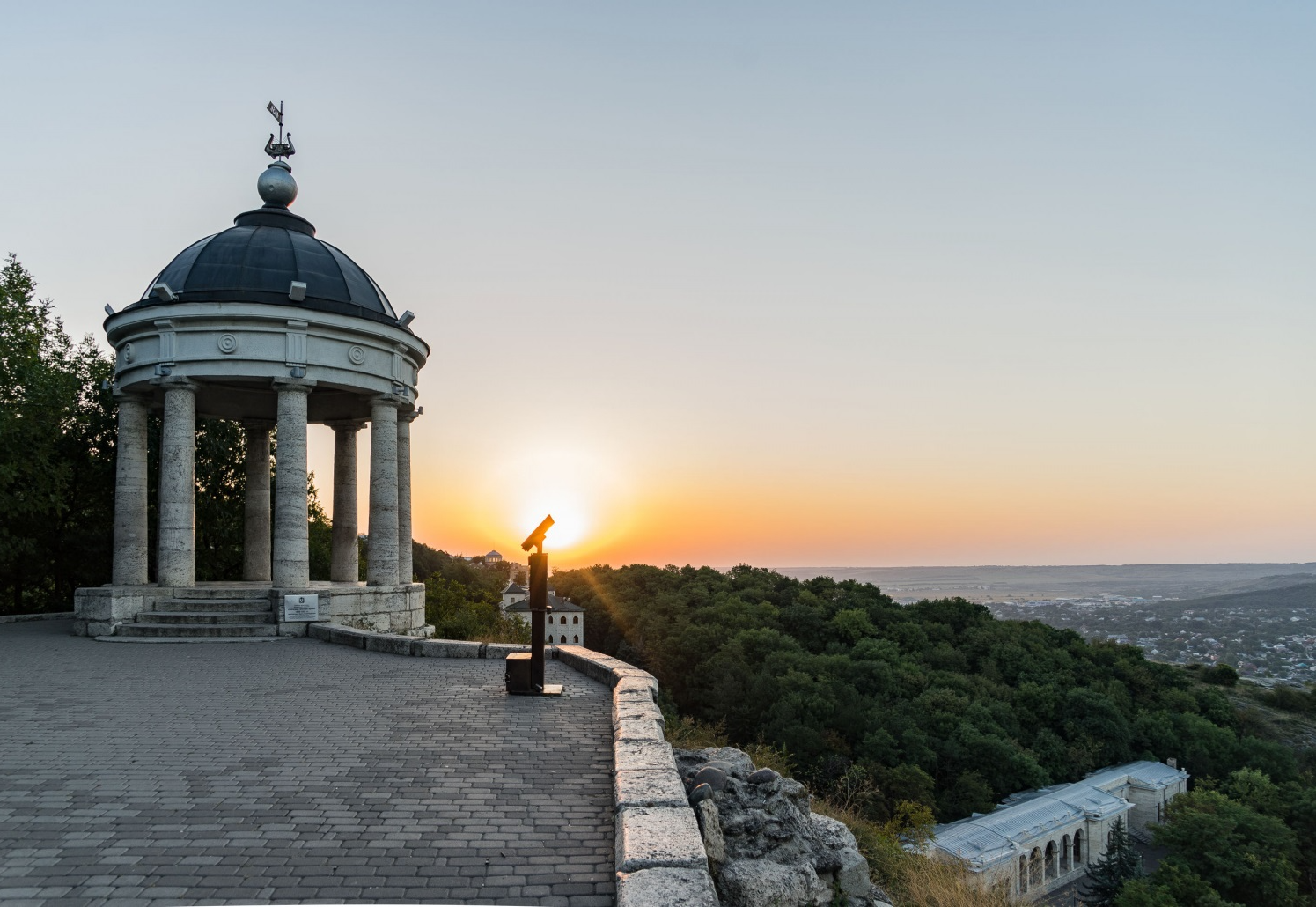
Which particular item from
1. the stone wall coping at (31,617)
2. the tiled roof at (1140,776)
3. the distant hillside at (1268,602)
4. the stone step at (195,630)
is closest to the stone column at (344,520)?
the stone step at (195,630)

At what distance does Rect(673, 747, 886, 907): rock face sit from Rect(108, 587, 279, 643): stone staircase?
42.1ft

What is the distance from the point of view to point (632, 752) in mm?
7332

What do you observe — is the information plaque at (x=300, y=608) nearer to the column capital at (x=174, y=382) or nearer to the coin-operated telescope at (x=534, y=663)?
the column capital at (x=174, y=382)

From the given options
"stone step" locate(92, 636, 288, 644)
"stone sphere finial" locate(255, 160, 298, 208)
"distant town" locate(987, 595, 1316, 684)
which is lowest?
"distant town" locate(987, 595, 1316, 684)

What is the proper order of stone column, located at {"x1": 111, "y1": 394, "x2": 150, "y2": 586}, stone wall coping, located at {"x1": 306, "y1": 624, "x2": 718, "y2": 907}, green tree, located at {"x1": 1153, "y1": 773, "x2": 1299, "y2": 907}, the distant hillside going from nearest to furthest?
stone wall coping, located at {"x1": 306, "y1": 624, "x2": 718, "y2": 907} < stone column, located at {"x1": 111, "y1": 394, "x2": 150, "y2": 586} < green tree, located at {"x1": 1153, "y1": 773, "x2": 1299, "y2": 907} < the distant hillside

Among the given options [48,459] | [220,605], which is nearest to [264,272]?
[220,605]

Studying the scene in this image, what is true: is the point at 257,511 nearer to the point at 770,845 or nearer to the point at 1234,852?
the point at 770,845

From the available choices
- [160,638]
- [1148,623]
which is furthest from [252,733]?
[1148,623]

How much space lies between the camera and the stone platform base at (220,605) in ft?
58.3

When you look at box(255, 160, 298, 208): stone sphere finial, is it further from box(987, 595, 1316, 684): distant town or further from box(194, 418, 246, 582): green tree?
box(987, 595, 1316, 684): distant town

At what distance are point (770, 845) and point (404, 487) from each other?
57.9 feet

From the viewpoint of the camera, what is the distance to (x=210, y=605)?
18.5 metres

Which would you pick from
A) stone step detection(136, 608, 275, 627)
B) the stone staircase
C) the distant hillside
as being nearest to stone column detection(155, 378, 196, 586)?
the stone staircase

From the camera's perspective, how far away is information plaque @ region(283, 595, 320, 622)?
58.2ft
